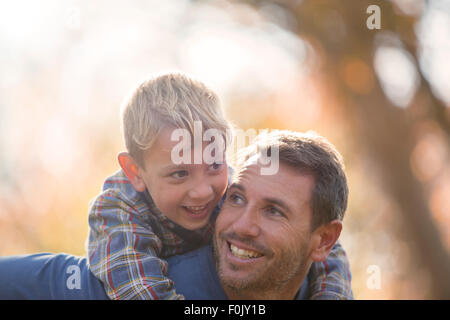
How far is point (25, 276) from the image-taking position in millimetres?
1255

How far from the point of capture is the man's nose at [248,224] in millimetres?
1133

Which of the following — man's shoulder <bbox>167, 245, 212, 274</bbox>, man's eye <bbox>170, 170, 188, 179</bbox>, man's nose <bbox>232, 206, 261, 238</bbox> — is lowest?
man's shoulder <bbox>167, 245, 212, 274</bbox>

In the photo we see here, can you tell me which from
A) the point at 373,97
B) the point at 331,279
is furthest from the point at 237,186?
the point at 373,97

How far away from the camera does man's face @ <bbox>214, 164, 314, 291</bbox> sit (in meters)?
1.16

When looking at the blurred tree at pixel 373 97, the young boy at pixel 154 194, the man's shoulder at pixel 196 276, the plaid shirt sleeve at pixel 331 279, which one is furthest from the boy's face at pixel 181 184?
the blurred tree at pixel 373 97

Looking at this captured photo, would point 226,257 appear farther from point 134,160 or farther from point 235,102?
point 235,102

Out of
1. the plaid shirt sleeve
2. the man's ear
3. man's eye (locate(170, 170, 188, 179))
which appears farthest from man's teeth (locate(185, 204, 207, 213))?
the plaid shirt sleeve

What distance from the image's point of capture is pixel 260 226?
45.8 inches

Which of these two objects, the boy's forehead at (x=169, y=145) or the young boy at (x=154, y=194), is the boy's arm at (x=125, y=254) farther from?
the boy's forehead at (x=169, y=145)

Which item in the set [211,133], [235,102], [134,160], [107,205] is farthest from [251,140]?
[235,102]

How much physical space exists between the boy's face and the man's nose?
3.9 inches

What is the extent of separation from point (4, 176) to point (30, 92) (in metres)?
0.79

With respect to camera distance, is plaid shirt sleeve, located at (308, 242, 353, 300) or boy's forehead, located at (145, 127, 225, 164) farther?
plaid shirt sleeve, located at (308, 242, 353, 300)

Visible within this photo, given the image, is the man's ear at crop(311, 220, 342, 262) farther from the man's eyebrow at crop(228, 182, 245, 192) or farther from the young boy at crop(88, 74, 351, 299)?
the man's eyebrow at crop(228, 182, 245, 192)
